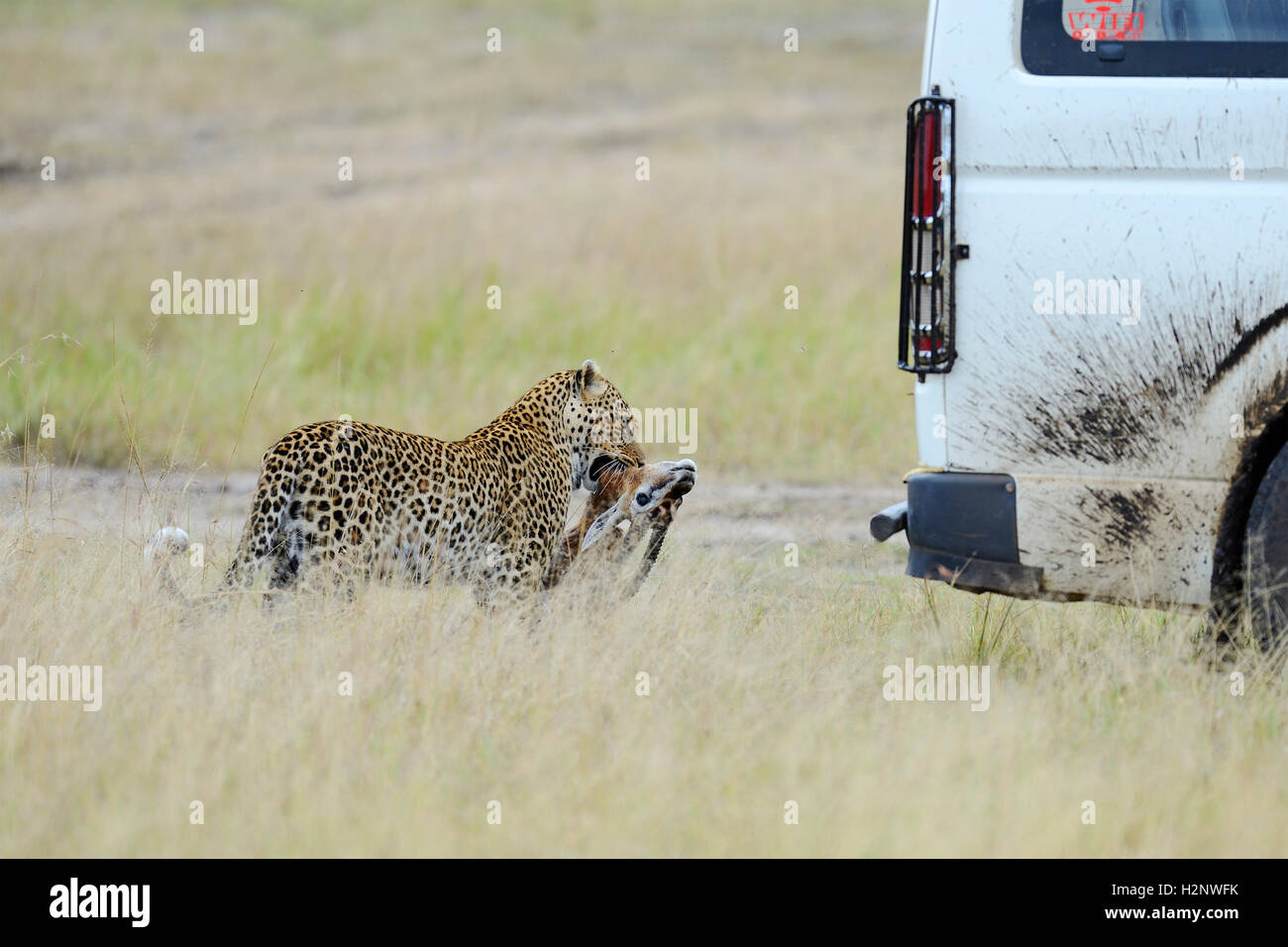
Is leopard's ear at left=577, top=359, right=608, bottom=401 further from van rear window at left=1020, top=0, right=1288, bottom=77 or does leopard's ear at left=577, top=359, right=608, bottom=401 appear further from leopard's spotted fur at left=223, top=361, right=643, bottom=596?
van rear window at left=1020, top=0, right=1288, bottom=77

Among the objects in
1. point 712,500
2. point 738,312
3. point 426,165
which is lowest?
point 712,500

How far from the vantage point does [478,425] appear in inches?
423

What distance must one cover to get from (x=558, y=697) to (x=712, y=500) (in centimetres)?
439

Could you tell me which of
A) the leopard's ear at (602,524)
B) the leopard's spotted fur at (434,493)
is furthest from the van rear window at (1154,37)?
the leopard's spotted fur at (434,493)

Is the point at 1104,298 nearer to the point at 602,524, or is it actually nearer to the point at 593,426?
the point at 602,524

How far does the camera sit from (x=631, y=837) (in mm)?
4105

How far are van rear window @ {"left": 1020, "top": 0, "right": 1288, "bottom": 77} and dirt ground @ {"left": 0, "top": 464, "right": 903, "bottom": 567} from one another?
9.50 feet

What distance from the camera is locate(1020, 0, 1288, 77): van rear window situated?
4.58 metres

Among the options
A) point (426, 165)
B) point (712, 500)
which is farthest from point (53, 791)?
point (426, 165)

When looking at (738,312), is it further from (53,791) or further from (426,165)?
(53,791)

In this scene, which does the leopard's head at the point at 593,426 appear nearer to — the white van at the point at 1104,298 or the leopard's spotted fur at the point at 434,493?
the leopard's spotted fur at the point at 434,493

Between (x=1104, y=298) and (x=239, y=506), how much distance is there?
19.3 ft

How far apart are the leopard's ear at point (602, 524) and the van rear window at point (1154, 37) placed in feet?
7.86

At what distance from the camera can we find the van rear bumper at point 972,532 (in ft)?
15.6
